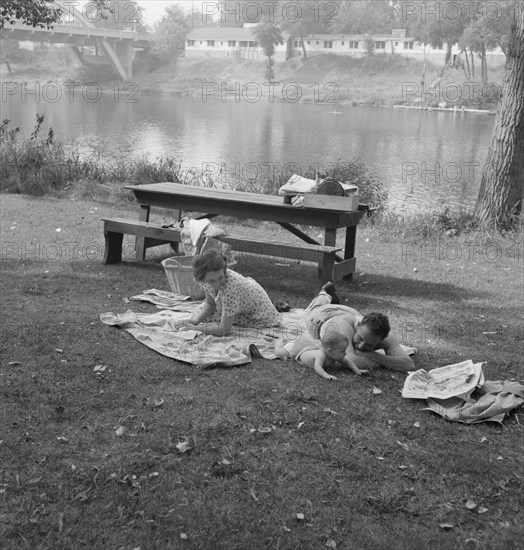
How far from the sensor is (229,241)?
7.69 meters

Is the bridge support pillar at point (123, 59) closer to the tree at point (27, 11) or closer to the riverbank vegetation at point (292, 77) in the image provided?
the riverbank vegetation at point (292, 77)

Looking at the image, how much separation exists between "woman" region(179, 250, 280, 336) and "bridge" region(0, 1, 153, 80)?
1602 inches

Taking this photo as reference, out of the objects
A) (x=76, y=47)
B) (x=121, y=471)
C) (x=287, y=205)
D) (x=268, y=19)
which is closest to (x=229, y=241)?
(x=287, y=205)

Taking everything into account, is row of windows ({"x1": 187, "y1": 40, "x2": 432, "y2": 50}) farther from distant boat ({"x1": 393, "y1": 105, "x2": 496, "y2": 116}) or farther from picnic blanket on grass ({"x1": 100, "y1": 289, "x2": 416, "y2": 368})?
picnic blanket on grass ({"x1": 100, "y1": 289, "x2": 416, "y2": 368})

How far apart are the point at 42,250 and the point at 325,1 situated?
236ft

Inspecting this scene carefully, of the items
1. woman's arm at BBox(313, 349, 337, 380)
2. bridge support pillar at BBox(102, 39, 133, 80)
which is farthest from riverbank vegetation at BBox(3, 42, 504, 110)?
woman's arm at BBox(313, 349, 337, 380)

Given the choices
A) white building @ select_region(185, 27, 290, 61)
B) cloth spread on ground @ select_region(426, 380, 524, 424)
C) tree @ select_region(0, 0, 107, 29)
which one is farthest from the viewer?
white building @ select_region(185, 27, 290, 61)

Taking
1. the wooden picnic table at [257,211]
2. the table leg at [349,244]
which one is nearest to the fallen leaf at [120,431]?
the wooden picnic table at [257,211]

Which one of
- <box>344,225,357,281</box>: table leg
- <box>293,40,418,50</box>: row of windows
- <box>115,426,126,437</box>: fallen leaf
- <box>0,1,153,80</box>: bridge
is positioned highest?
<box>293,40,418,50</box>: row of windows

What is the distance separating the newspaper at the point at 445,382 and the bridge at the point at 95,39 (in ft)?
138

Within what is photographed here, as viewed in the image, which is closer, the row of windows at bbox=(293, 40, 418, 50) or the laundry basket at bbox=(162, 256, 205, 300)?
the laundry basket at bbox=(162, 256, 205, 300)

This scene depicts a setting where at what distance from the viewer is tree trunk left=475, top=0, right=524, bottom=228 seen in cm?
1109

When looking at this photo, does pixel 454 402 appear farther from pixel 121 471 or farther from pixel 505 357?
pixel 121 471

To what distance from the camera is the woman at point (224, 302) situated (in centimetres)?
589
